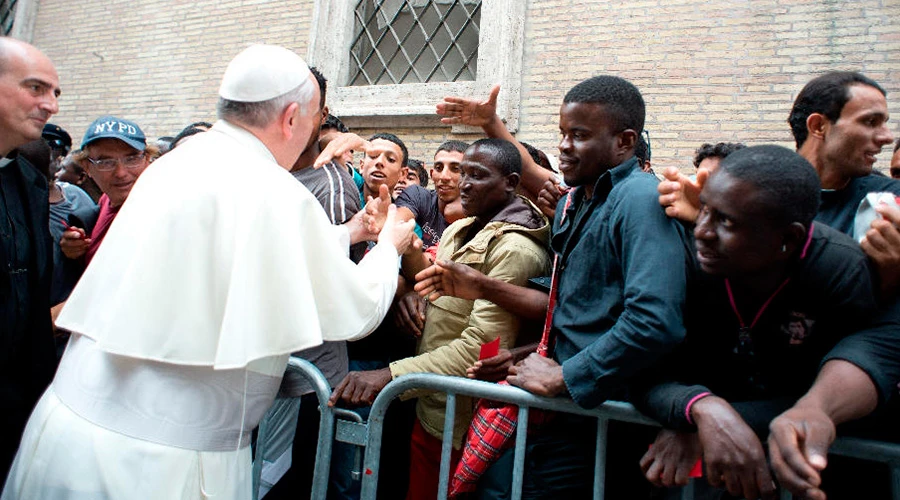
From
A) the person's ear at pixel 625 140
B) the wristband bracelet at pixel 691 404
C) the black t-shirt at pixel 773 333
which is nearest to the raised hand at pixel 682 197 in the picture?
the black t-shirt at pixel 773 333

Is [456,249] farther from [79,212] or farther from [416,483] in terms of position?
[79,212]

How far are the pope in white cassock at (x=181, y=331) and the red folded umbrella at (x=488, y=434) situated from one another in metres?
0.78

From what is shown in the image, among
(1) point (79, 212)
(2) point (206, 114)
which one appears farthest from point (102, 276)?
(2) point (206, 114)

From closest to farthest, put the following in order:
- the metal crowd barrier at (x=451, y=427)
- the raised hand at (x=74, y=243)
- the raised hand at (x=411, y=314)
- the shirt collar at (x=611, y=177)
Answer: the metal crowd barrier at (x=451, y=427) → the shirt collar at (x=611, y=177) → the raised hand at (x=411, y=314) → the raised hand at (x=74, y=243)

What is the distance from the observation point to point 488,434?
2.15 metres

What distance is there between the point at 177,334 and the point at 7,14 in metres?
12.0

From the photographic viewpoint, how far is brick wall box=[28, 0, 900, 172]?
5.64 m

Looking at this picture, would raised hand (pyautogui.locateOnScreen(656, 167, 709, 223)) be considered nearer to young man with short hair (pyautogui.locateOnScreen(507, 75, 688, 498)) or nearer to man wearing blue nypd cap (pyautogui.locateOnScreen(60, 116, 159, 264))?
young man with short hair (pyautogui.locateOnScreen(507, 75, 688, 498))

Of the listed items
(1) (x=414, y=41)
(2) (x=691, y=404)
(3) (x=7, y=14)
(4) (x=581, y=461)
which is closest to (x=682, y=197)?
(2) (x=691, y=404)

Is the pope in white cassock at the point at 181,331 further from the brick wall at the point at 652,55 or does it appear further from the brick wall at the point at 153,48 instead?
the brick wall at the point at 153,48

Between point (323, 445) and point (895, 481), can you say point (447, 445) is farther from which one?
point (895, 481)

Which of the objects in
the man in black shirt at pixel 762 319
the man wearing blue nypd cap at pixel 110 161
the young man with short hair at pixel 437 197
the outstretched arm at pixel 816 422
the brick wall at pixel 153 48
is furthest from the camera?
the brick wall at pixel 153 48

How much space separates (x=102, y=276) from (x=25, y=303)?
870mm

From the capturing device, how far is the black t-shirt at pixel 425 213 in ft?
13.7
